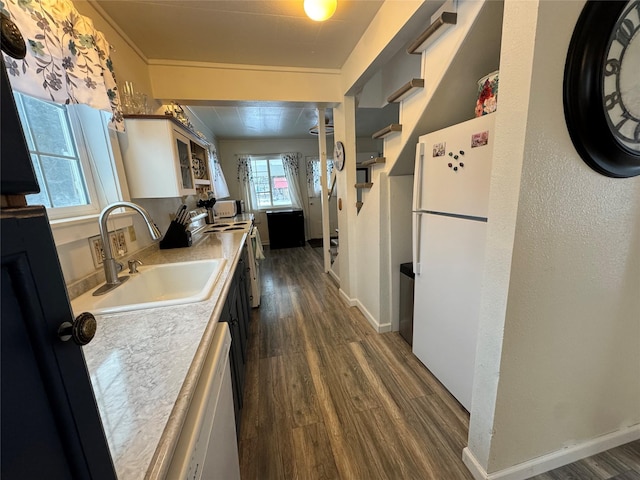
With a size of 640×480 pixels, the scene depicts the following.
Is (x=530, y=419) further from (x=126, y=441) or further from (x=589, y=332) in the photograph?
(x=126, y=441)

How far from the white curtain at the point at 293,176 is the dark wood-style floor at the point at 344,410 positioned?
398 cm

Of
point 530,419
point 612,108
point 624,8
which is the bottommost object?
point 530,419

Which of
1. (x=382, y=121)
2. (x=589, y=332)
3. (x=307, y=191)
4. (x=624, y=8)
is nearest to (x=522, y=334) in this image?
(x=589, y=332)

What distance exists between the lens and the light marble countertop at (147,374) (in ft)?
1.60

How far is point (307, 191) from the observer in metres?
6.30

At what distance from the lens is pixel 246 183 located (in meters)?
5.92

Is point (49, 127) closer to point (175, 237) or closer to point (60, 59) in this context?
point (60, 59)

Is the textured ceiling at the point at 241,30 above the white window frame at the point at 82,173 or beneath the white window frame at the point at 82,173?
above

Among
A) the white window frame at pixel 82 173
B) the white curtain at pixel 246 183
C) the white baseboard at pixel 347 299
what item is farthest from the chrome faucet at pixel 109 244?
the white curtain at pixel 246 183

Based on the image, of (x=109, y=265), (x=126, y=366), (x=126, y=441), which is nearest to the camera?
(x=126, y=441)

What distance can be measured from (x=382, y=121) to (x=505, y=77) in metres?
4.27

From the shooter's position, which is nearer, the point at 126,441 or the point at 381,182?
the point at 126,441

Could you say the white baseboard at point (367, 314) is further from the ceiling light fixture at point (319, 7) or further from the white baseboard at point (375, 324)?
the ceiling light fixture at point (319, 7)

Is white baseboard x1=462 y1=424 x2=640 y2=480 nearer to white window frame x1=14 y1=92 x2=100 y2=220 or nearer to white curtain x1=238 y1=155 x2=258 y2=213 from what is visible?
white window frame x1=14 y1=92 x2=100 y2=220
